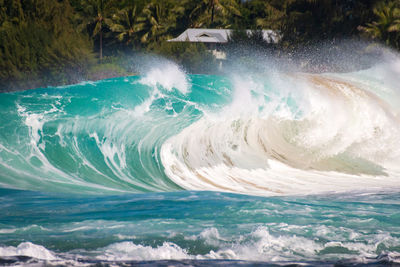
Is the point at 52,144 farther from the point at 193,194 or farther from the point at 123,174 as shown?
the point at 193,194

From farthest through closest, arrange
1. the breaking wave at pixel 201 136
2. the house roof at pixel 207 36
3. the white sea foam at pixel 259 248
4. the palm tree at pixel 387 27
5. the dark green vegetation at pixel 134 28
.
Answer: the house roof at pixel 207 36
the palm tree at pixel 387 27
the dark green vegetation at pixel 134 28
the breaking wave at pixel 201 136
the white sea foam at pixel 259 248

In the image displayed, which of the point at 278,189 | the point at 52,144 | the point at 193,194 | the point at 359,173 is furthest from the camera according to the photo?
the point at 359,173

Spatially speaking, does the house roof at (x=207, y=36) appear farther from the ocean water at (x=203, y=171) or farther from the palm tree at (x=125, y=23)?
the ocean water at (x=203, y=171)

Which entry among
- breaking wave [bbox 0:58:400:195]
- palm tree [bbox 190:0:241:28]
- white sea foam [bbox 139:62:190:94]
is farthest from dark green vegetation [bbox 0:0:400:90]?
breaking wave [bbox 0:58:400:195]

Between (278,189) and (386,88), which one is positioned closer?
(278,189)

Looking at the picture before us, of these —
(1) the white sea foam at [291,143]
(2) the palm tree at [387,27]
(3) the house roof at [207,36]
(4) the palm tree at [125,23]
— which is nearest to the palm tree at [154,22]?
(4) the palm tree at [125,23]

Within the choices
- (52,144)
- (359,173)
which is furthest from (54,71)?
(359,173)

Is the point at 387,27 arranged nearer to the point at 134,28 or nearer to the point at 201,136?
the point at 134,28
